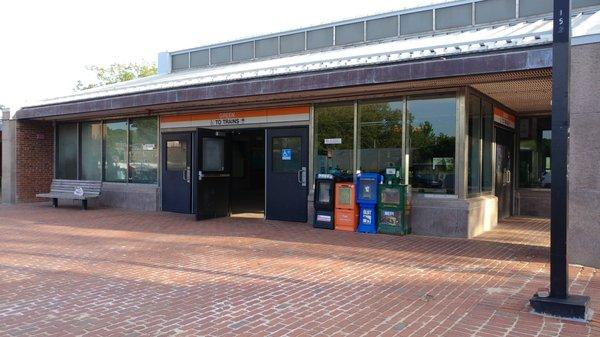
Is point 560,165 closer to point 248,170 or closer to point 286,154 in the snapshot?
point 286,154

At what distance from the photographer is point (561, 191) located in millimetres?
4758

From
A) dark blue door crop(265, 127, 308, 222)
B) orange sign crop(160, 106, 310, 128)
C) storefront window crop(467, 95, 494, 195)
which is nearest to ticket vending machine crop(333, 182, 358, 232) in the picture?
dark blue door crop(265, 127, 308, 222)

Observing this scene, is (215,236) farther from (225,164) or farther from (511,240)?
(511,240)

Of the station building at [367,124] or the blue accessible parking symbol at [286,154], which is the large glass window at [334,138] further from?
the blue accessible parking symbol at [286,154]

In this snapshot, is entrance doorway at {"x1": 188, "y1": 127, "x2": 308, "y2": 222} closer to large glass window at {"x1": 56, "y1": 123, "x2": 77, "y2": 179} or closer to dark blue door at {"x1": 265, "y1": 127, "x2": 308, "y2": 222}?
dark blue door at {"x1": 265, "y1": 127, "x2": 308, "y2": 222}

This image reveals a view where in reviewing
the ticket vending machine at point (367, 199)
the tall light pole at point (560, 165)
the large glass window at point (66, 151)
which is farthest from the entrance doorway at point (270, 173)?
the tall light pole at point (560, 165)

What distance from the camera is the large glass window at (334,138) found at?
1091cm

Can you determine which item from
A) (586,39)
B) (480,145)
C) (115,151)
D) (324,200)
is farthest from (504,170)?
(115,151)

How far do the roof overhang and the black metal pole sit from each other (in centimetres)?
253

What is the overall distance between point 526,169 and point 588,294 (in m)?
8.88

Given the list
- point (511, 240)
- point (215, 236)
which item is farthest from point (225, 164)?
point (511, 240)

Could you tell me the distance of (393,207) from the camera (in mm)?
9648

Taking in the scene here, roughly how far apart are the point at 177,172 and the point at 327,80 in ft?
19.9

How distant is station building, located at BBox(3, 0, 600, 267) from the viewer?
772cm
